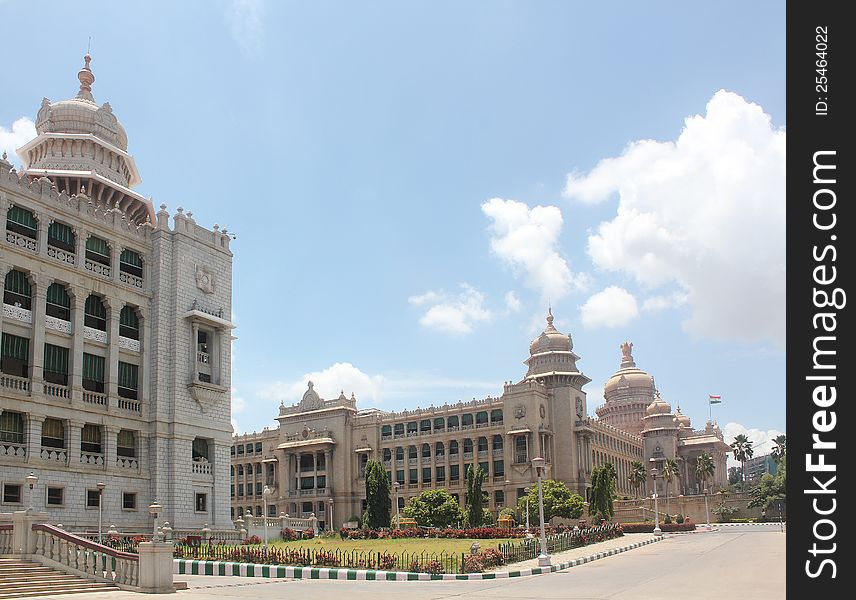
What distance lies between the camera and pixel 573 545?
4619 cm

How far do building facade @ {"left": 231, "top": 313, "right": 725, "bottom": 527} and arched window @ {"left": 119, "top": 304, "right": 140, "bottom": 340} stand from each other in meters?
50.3

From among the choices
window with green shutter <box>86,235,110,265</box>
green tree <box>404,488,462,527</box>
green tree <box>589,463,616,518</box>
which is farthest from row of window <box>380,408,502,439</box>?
window with green shutter <box>86,235,110,265</box>

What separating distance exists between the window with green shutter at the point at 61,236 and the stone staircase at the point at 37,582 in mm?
21497

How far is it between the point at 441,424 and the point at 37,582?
78.6 m

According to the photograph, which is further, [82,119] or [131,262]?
[82,119]

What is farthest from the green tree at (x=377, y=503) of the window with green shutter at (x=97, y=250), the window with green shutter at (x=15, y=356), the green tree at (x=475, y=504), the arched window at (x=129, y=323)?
Answer: the window with green shutter at (x=15, y=356)

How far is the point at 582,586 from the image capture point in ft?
80.6

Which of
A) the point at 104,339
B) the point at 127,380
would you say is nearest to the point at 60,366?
the point at 104,339

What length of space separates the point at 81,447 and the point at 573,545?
26.6 meters

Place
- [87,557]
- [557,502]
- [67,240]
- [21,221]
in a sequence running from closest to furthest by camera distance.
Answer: [87,557]
[21,221]
[67,240]
[557,502]

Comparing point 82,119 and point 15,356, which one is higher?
A: point 82,119

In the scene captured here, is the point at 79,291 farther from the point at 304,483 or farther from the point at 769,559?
the point at 304,483

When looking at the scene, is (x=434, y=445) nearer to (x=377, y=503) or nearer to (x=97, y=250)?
(x=377, y=503)
